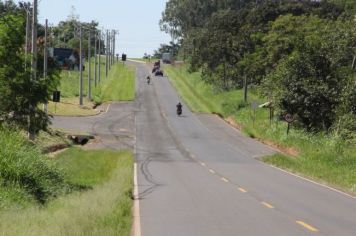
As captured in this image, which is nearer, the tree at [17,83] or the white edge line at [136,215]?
the white edge line at [136,215]

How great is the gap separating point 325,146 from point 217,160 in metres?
7.20

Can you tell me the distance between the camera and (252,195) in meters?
22.2

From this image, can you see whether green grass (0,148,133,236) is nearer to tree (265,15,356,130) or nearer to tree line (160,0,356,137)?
tree line (160,0,356,137)

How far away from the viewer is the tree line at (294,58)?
164 ft

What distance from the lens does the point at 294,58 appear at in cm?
5106

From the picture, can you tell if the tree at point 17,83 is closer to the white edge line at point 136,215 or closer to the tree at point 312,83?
the white edge line at point 136,215

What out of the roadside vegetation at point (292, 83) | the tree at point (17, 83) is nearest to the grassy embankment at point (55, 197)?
the tree at point (17, 83)

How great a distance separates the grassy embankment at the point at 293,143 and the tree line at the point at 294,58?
2001 mm

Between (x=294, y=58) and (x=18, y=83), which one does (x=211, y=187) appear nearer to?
(x=18, y=83)

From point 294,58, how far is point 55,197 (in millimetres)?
33880

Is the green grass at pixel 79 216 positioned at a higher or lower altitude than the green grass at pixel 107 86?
higher

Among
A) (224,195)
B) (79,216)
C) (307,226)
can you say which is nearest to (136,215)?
(79,216)

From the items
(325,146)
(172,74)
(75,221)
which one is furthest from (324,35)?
(172,74)

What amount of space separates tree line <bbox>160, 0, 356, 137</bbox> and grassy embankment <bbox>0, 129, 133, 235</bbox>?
20472 mm
